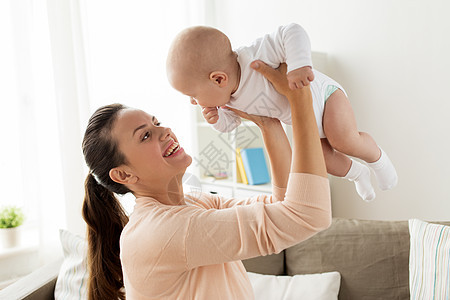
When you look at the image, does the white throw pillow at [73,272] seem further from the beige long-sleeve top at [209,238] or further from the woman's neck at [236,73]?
the woman's neck at [236,73]

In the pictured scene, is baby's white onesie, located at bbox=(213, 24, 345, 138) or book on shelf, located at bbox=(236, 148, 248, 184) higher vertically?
baby's white onesie, located at bbox=(213, 24, 345, 138)

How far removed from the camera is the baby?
0.97 m

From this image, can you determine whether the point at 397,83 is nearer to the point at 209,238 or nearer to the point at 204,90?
the point at 204,90

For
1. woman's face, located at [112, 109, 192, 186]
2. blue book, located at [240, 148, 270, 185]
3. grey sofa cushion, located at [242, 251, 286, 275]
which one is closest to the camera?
woman's face, located at [112, 109, 192, 186]

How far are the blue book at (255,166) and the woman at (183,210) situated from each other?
1477 mm

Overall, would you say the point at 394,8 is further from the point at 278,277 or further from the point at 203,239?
the point at 203,239

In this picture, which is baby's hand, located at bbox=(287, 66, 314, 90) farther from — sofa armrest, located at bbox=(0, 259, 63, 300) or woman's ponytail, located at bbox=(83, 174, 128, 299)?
sofa armrest, located at bbox=(0, 259, 63, 300)

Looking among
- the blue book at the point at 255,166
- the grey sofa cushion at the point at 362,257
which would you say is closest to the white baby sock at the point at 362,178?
the grey sofa cushion at the point at 362,257

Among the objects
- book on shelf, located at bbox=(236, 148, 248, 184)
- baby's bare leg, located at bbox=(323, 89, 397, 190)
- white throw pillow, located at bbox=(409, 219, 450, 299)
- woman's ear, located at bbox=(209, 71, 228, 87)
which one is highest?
woman's ear, located at bbox=(209, 71, 228, 87)

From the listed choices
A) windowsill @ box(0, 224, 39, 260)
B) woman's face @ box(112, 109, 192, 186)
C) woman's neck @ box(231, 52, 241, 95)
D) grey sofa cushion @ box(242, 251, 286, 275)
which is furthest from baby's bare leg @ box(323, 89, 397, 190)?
windowsill @ box(0, 224, 39, 260)

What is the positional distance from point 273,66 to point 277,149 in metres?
0.29

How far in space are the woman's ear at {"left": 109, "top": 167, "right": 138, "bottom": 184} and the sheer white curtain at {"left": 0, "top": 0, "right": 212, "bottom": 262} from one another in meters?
1.61

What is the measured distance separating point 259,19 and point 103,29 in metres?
1.15

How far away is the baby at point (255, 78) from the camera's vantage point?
970 mm
